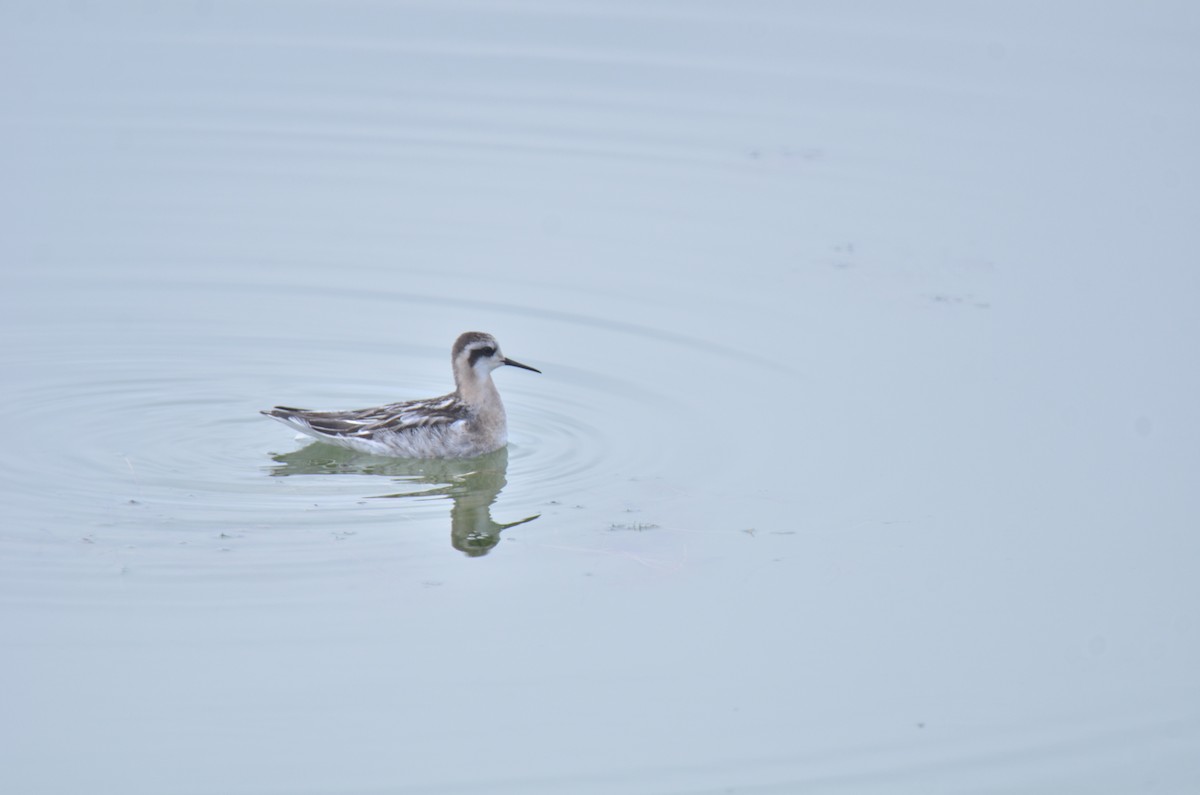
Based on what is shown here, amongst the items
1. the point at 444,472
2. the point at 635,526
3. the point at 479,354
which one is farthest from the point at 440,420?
the point at 635,526

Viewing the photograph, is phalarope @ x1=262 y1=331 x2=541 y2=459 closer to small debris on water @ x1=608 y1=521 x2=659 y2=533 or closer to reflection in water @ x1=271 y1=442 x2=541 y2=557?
reflection in water @ x1=271 y1=442 x2=541 y2=557

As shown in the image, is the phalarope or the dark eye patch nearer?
the phalarope

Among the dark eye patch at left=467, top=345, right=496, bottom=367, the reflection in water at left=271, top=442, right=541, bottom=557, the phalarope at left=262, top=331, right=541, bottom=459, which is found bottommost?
the reflection in water at left=271, top=442, right=541, bottom=557

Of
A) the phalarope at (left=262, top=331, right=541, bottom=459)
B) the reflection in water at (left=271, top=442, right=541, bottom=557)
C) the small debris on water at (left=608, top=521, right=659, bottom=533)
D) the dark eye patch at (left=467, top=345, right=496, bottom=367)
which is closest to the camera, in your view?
the small debris on water at (left=608, top=521, right=659, bottom=533)

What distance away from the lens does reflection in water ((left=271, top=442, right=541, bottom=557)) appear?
40.5 ft

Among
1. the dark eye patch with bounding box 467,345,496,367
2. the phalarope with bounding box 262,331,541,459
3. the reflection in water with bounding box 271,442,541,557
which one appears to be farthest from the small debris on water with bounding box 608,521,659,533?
the dark eye patch with bounding box 467,345,496,367

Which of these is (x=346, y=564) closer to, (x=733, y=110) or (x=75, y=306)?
(x=75, y=306)

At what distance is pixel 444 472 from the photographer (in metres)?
13.6

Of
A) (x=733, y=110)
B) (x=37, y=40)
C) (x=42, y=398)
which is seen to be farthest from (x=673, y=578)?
(x=37, y=40)

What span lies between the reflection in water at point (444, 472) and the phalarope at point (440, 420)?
3.1 inches

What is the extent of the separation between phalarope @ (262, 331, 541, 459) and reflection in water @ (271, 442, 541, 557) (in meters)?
0.08

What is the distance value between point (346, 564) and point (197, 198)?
26.3 feet

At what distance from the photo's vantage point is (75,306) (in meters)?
15.8

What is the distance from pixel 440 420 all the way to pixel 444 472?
0.47 meters
